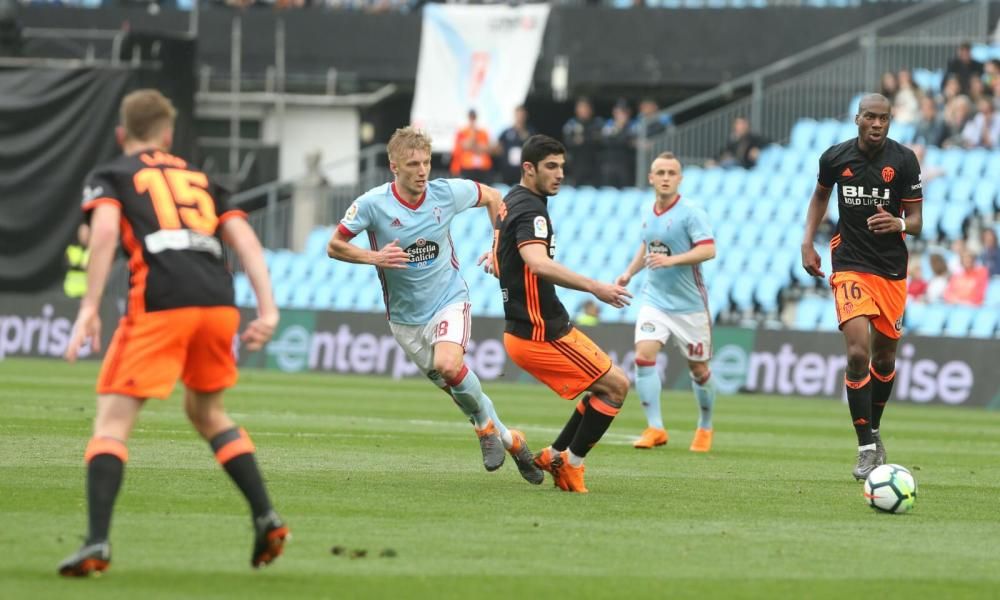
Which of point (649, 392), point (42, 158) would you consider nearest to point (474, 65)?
point (42, 158)

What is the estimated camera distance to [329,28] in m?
34.3

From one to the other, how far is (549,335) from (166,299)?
152 inches

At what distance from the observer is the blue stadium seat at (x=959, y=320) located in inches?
943

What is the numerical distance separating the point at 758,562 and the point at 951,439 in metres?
9.50

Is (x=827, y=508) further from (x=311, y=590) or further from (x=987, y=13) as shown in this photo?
(x=987, y=13)

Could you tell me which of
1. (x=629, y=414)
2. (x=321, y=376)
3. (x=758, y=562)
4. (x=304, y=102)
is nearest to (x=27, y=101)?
(x=304, y=102)

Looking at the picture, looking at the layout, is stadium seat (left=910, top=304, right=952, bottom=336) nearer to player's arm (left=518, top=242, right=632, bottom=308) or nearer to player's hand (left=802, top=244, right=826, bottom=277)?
player's hand (left=802, top=244, right=826, bottom=277)

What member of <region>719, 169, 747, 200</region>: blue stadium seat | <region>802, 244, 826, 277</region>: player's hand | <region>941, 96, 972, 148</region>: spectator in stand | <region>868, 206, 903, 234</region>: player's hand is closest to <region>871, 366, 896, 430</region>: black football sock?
<region>802, 244, 826, 277</region>: player's hand

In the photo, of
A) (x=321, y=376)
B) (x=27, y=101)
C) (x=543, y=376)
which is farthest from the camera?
(x=27, y=101)

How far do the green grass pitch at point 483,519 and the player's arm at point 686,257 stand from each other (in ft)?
5.11

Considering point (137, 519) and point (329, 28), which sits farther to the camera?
point (329, 28)

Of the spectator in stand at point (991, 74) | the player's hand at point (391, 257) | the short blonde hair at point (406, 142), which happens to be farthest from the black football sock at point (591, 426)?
the spectator in stand at point (991, 74)

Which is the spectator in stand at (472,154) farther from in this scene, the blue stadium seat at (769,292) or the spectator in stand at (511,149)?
the blue stadium seat at (769,292)

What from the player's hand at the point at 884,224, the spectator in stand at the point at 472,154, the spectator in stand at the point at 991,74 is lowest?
the player's hand at the point at 884,224
